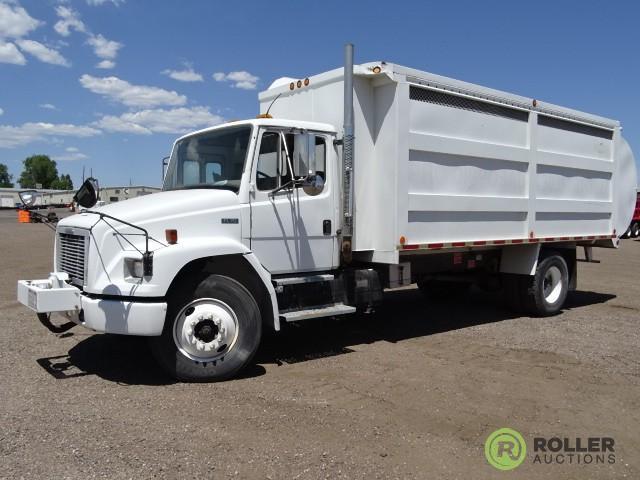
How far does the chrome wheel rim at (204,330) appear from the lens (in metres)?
5.15

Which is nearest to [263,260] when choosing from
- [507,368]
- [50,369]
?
[50,369]

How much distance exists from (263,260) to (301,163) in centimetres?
106

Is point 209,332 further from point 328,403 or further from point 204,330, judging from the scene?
point 328,403

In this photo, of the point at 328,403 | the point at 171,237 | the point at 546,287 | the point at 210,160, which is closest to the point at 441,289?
the point at 546,287

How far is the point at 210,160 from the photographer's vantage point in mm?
6066

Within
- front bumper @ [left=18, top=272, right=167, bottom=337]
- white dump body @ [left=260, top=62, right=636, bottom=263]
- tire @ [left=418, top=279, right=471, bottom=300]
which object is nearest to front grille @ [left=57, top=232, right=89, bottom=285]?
front bumper @ [left=18, top=272, right=167, bottom=337]

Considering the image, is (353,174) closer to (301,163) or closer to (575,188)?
(301,163)

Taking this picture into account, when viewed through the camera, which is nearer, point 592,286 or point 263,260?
point 263,260

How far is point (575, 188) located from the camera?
29.3 feet

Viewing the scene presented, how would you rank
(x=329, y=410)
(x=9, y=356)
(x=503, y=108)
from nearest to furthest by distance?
(x=329, y=410)
(x=9, y=356)
(x=503, y=108)

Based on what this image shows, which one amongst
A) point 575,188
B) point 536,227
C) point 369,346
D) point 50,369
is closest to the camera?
point 50,369

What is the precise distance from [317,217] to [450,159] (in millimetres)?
1978

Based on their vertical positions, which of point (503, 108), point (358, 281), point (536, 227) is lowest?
point (358, 281)

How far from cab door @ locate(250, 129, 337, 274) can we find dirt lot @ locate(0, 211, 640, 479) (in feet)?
3.85
